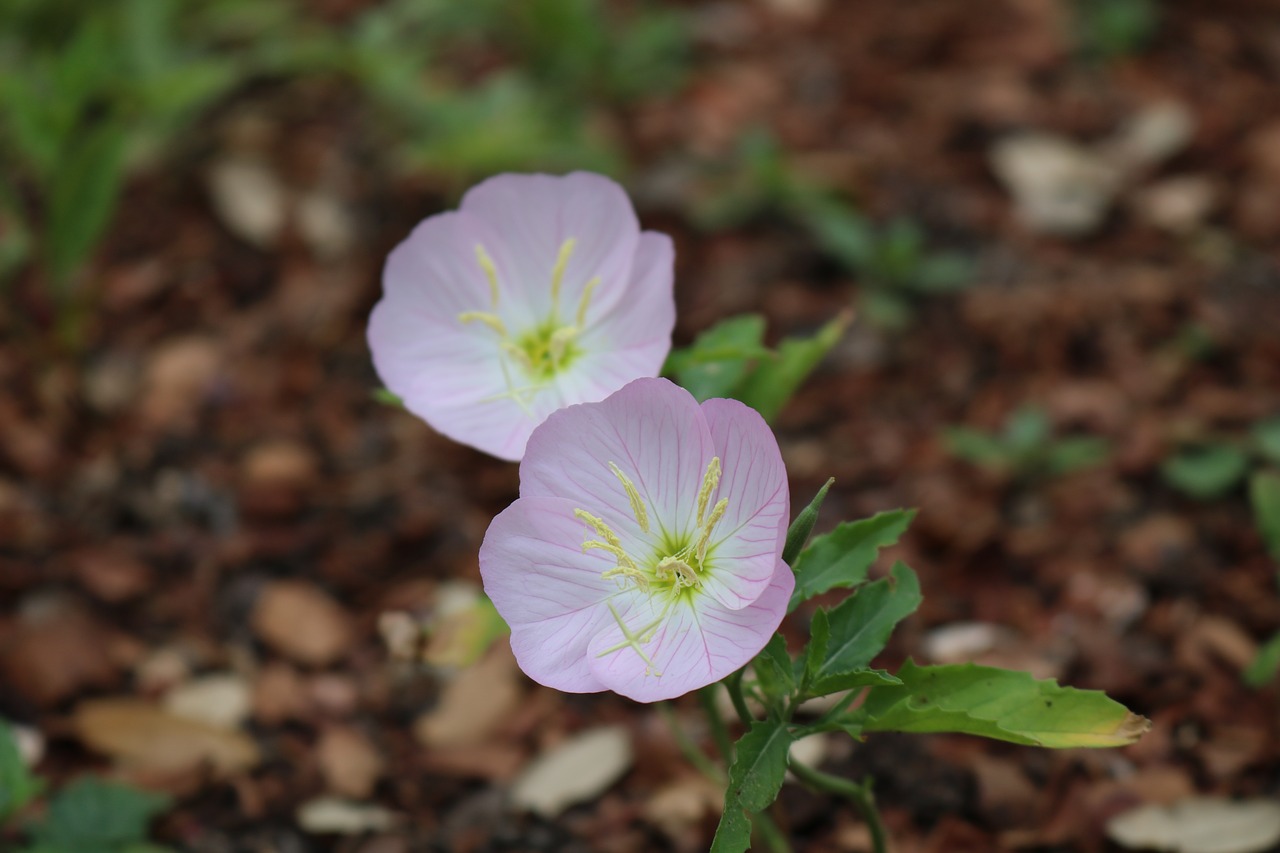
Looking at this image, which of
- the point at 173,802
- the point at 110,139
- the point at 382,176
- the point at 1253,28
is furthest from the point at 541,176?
the point at 1253,28

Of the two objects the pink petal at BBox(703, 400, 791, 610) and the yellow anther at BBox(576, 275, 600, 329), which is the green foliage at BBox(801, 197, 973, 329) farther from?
the pink petal at BBox(703, 400, 791, 610)

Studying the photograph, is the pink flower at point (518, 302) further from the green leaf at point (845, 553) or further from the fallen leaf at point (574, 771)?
the fallen leaf at point (574, 771)

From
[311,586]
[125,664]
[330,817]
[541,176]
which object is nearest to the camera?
[541,176]

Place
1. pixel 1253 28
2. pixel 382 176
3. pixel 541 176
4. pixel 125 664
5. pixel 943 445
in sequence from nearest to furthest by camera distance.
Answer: pixel 541 176
pixel 125 664
pixel 943 445
pixel 382 176
pixel 1253 28

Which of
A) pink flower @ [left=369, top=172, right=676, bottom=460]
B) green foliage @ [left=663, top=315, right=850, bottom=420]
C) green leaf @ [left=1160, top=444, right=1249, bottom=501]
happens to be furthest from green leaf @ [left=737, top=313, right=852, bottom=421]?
green leaf @ [left=1160, top=444, right=1249, bottom=501]

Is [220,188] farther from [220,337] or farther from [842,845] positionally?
[842,845]

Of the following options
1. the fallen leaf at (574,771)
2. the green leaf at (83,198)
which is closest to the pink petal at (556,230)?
the fallen leaf at (574,771)

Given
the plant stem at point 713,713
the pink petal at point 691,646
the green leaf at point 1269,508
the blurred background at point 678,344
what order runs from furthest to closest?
1. the blurred background at point 678,344
2. the green leaf at point 1269,508
3. the plant stem at point 713,713
4. the pink petal at point 691,646
